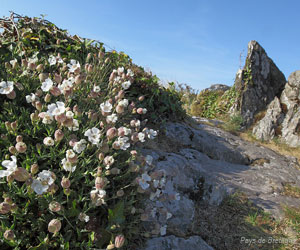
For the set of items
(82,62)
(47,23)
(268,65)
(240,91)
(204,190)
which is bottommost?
(204,190)

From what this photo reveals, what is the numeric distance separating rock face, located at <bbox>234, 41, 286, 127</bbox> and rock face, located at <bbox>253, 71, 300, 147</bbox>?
458mm

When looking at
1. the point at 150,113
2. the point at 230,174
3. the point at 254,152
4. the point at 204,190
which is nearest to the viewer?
the point at 204,190

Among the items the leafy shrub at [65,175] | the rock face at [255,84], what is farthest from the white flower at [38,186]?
the rock face at [255,84]

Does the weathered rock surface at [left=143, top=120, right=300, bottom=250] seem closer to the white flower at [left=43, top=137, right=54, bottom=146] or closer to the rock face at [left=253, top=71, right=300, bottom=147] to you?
the white flower at [left=43, top=137, right=54, bottom=146]

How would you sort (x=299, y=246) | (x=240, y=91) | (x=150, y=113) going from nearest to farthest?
(x=299, y=246) → (x=150, y=113) → (x=240, y=91)

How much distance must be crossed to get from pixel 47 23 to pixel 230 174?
3.92m

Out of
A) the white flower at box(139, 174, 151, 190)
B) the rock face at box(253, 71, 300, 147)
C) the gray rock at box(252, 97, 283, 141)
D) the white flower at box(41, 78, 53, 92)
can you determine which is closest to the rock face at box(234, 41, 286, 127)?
the rock face at box(253, 71, 300, 147)

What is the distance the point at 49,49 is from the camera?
12.7ft

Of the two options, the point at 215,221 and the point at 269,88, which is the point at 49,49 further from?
the point at 269,88

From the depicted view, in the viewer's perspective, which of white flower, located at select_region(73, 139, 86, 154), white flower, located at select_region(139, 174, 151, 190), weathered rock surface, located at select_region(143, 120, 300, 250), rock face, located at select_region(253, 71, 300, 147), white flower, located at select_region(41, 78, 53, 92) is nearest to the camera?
white flower, located at select_region(73, 139, 86, 154)

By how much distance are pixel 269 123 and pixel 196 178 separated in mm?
5988

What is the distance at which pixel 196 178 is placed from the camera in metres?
3.01

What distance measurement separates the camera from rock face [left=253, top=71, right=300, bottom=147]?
772 cm

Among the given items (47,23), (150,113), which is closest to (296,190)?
(150,113)
